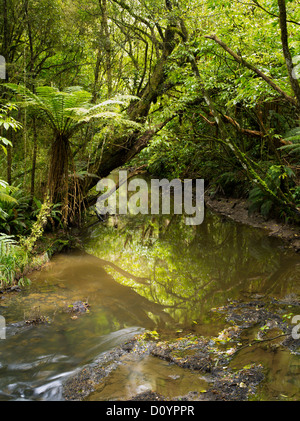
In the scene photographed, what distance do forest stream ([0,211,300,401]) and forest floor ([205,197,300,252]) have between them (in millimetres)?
267

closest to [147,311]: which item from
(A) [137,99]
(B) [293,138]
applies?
(B) [293,138]

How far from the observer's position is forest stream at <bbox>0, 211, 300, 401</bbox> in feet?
8.31

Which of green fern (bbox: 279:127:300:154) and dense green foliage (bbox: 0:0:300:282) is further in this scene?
green fern (bbox: 279:127:300:154)

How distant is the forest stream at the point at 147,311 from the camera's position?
2.53m

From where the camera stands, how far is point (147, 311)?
13.5 ft

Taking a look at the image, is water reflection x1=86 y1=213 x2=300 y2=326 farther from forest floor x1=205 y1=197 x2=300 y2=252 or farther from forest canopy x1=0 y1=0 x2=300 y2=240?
Result: forest canopy x1=0 y1=0 x2=300 y2=240

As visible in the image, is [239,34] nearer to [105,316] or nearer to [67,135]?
[67,135]

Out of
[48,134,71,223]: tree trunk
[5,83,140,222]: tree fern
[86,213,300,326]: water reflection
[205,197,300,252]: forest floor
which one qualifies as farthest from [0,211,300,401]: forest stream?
[5,83,140,222]: tree fern

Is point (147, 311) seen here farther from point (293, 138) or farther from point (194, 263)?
point (293, 138)

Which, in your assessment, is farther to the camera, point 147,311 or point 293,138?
point 293,138

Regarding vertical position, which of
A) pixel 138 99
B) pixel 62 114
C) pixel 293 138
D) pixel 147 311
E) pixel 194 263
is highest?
pixel 138 99

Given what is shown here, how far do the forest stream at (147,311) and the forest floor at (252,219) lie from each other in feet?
0.88

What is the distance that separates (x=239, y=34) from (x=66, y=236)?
5227 millimetres

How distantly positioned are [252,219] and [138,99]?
4.39 meters
